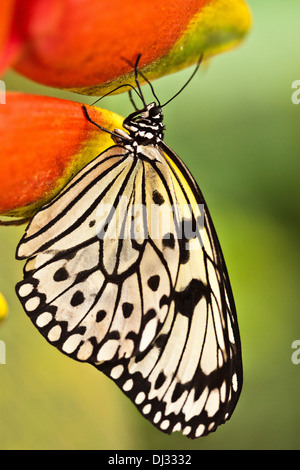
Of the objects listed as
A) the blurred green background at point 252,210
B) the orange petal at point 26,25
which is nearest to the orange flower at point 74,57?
the orange petal at point 26,25

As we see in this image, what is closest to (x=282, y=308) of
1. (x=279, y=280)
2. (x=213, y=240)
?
(x=279, y=280)

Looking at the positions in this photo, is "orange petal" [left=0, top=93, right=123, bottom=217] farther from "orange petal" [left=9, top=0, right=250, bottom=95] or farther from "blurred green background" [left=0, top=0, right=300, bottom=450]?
"blurred green background" [left=0, top=0, right=300, bottom=450]

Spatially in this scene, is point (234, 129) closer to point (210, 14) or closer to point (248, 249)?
point (248, 249)

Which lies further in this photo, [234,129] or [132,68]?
[234,129]

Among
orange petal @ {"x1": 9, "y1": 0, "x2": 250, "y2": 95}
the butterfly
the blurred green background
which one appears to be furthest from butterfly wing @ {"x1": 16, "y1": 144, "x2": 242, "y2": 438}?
the blurred green background

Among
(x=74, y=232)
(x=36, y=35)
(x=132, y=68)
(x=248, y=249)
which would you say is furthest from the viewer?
(x=248, y=249)

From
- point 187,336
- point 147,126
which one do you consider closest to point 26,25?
point 147,126
